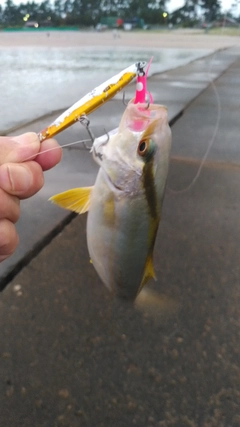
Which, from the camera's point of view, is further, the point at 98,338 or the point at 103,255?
the point at 98,338

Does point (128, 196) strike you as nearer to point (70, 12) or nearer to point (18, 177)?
point (18, 177)

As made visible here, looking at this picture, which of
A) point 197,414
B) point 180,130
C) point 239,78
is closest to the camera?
point 197,414

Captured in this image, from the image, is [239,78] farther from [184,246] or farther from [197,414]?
[197,414]

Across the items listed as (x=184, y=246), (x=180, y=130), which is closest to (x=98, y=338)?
(x=184, y=246)

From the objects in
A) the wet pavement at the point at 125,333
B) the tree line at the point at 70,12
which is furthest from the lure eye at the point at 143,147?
the tree line at the point at 70,12

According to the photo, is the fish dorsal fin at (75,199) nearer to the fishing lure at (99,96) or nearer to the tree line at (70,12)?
the fishing lure at (99,96)

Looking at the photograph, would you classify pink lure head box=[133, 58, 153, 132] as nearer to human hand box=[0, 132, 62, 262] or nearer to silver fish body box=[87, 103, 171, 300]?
silver fish body box=[87, 103, 171, 300]
